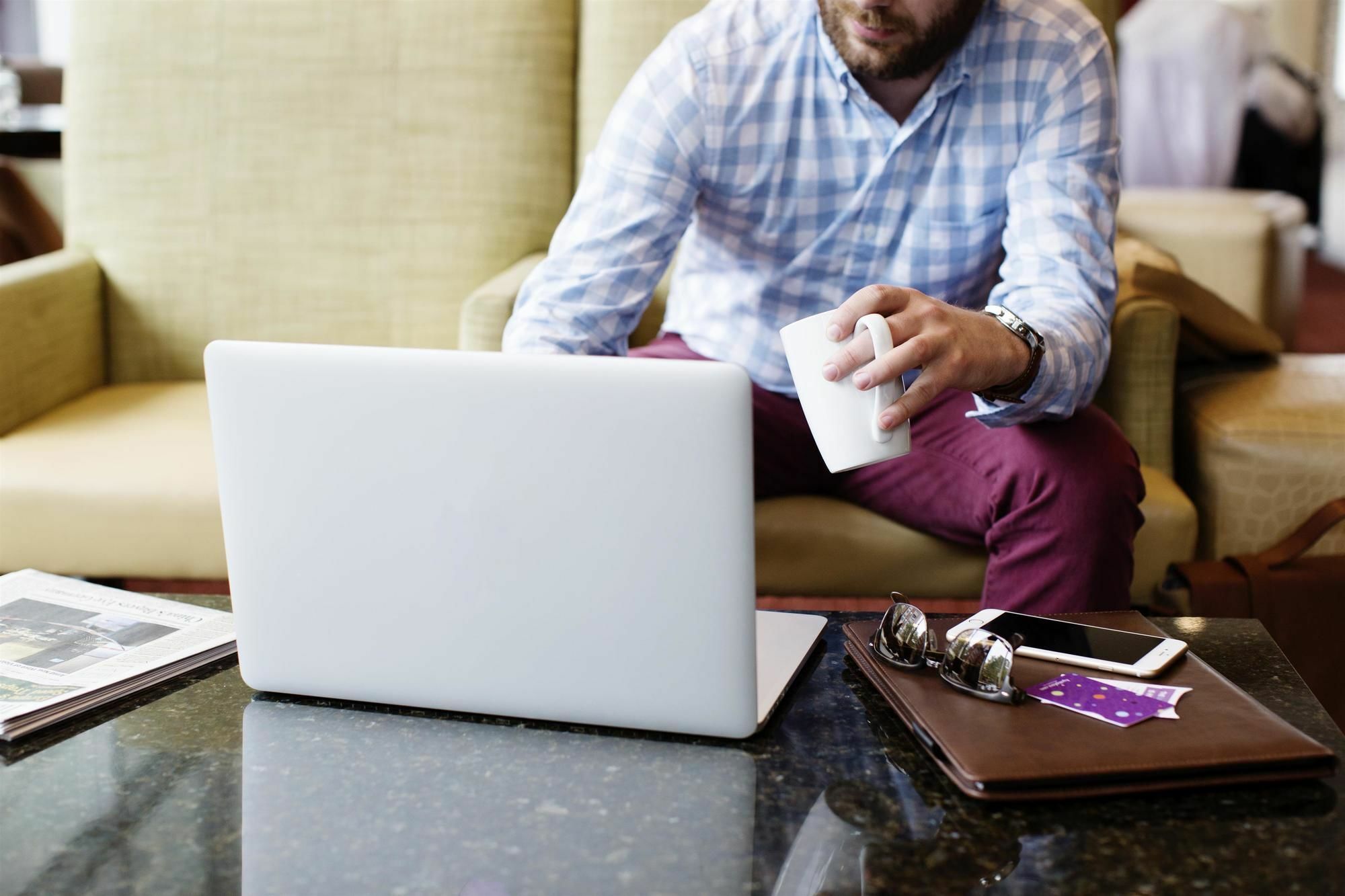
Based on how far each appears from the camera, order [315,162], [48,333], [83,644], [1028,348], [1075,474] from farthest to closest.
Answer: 1. [315,162]
2. [48,333]
3. [1075,474]
4. [1028,348]
5. [83,644]

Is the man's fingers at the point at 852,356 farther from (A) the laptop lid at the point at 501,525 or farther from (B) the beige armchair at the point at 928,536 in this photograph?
(B) the beige armchair at the point at 928,536

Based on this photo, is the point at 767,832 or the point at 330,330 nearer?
the point at 767,832

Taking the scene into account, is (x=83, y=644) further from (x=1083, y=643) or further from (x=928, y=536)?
(x=928, y=536)

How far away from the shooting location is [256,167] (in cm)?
188

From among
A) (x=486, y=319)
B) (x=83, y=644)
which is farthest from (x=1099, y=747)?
(x=486, y=319)

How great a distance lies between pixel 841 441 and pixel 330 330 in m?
1.25

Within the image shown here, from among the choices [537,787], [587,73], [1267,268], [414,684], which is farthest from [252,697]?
[1267,268]

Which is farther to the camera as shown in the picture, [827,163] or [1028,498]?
[827,163]

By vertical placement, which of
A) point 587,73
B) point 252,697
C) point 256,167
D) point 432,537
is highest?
point 587,73

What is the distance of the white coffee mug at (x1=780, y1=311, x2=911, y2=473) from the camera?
0.81 metres

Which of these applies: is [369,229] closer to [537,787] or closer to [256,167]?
[256,167]

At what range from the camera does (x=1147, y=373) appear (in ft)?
4.91

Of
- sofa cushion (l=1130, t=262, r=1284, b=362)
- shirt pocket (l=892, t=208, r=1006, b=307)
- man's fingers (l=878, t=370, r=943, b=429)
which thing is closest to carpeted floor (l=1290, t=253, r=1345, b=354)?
sofa cushion (l=1130, t=262, r=1284, b=362)

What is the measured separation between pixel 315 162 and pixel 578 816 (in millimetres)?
1408
